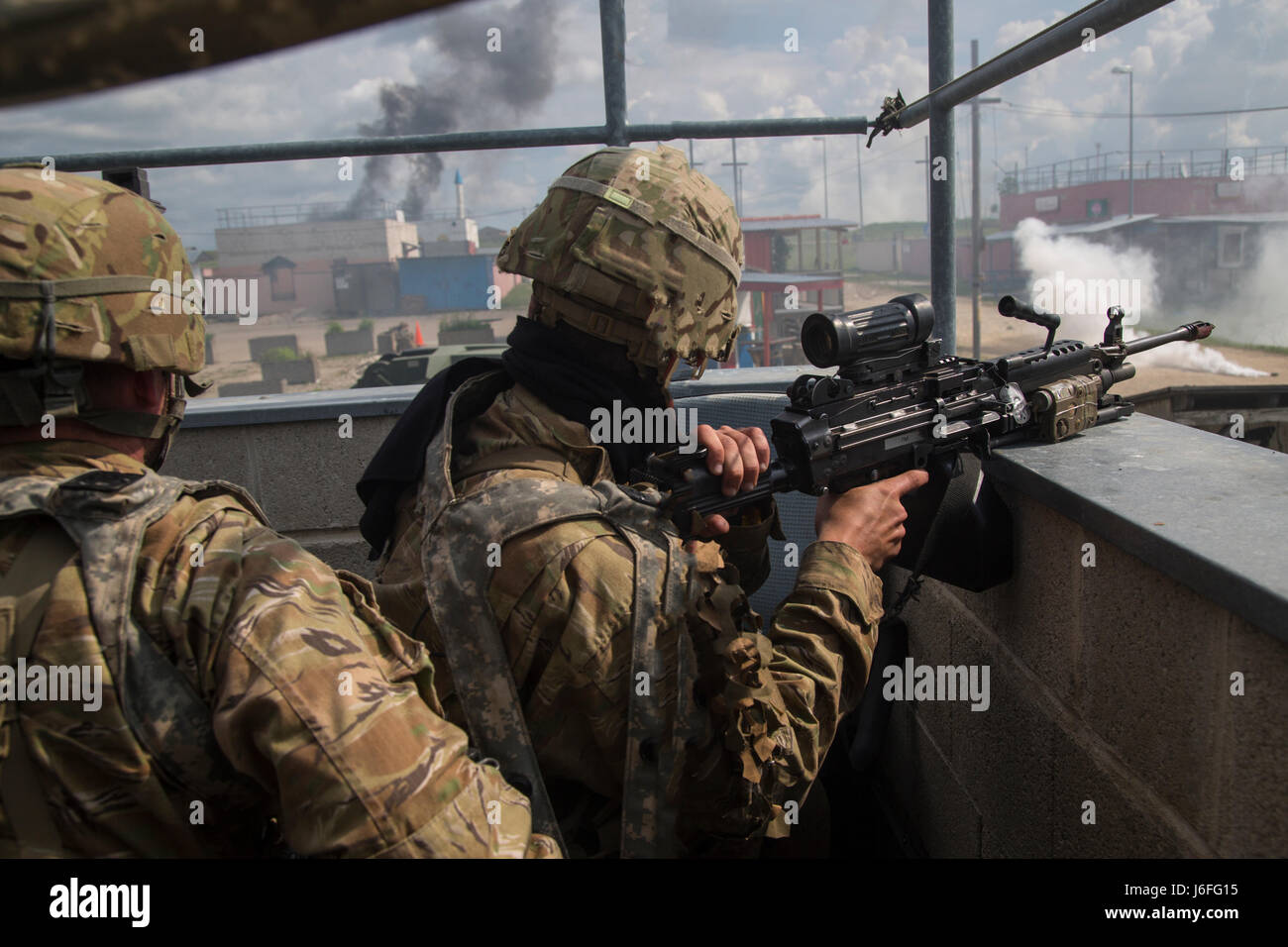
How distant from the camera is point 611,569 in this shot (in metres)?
1.75

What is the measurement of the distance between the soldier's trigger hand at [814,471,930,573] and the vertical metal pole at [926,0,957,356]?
0.88m

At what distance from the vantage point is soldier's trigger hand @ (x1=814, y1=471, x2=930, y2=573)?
7.38 feet

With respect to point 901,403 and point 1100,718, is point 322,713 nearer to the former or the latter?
point 1100,718

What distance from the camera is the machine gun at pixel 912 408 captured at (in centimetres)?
227

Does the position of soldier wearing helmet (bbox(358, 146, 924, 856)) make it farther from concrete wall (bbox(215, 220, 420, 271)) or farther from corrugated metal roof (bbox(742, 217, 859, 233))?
concrete wall (bbox(215, 220, 420, 271))

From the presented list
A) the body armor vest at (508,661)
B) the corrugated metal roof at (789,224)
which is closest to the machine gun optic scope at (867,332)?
the body armor vest at (508,661)

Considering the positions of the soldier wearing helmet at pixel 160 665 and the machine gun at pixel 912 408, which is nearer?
the soldier wearing helmet at pixel 160 665

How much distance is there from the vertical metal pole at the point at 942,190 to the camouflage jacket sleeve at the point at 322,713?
7.47ft

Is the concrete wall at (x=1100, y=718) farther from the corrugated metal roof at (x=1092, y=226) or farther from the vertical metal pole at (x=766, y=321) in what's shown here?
the corrugated metal roof at (x=1092, y=226)

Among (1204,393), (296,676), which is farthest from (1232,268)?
(296,676)

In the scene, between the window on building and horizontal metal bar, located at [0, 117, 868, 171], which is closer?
horizontal metal bar, located at [0, 117, 868, 171]

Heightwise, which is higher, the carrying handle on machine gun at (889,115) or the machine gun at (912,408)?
the carrying handle on machine gun at (889,115)

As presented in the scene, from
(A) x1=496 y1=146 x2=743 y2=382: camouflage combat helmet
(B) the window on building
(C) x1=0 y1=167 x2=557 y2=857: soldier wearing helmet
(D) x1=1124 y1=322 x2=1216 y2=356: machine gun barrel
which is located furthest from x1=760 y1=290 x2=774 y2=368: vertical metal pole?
(B) the window on building

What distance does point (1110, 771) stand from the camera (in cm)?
182
